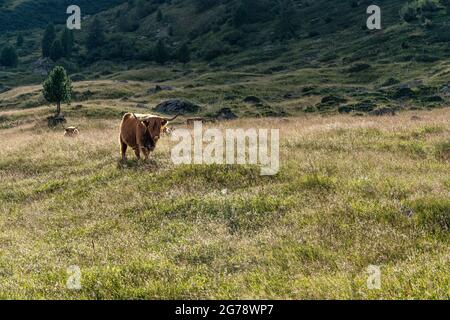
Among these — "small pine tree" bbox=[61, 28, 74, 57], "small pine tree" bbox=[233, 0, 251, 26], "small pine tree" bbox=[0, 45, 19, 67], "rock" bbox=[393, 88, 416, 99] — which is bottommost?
"rock" bbox=[393, 88, 416, 99]

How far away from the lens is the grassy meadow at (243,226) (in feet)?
23.7

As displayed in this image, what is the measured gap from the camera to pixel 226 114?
156ft

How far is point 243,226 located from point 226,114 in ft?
123

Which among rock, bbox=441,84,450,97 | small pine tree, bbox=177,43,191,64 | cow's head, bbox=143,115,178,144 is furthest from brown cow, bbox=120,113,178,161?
small pine tree, bbox=177,43,191,64

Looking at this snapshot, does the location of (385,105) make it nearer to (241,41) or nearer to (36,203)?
(36,203)

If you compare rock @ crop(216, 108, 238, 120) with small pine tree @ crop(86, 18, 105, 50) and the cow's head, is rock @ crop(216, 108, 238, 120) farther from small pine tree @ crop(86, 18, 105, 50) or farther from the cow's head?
small pine tree @ crop(86, 18, 105, 50)

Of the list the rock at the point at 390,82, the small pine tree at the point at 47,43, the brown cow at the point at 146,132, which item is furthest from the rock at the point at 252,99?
the small pine tree at the point at 47,43

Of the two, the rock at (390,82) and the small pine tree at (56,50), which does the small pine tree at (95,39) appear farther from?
the rock at (390,82)

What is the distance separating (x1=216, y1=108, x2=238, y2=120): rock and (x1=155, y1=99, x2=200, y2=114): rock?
412 centimetres

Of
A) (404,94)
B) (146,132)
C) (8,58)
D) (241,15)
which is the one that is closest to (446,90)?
(404,94)

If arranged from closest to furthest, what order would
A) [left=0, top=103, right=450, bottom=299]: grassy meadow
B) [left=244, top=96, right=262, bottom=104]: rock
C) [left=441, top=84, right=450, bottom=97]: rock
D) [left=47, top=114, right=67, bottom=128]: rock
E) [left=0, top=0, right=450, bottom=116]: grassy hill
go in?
[left=0, top=103, right=450, bottom=299]: grassy meadow, [left=47, top=114, right=67, bottom=128]: rock, [left=441, top=84, right=450, bottom=97]: rock, [left=244, top=96, right=262, bottom=104]: rock, [left=0, top=0, right=450, bottom=116]: grassy hill

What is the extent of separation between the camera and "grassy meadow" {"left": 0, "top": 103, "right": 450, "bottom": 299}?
Answer: 7.24 m

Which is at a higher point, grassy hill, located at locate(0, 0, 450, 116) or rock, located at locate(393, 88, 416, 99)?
grassy hill, located at locate(0, 0, 450, 116)
